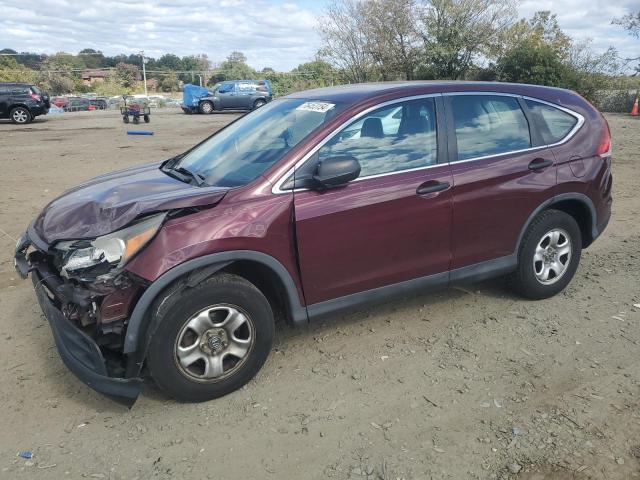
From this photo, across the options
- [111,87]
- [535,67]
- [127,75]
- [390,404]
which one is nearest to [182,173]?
[390,404]

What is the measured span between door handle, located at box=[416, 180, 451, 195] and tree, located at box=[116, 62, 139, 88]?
69005mm

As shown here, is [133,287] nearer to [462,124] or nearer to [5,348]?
[5,348]

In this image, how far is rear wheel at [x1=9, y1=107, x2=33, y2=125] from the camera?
2181 cm

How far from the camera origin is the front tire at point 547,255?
4238 millimetres

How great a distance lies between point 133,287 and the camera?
2.93 m

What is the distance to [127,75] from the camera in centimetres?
6975

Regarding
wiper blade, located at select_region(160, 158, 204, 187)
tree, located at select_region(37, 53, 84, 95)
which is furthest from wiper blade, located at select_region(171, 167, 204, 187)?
tree, located at select_region(37, 53, 84, 95)

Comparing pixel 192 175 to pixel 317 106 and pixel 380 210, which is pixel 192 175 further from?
pixel 380 210

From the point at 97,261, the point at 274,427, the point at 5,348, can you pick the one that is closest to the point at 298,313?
the point at 274,427

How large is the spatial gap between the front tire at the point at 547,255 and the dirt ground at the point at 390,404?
153 mm

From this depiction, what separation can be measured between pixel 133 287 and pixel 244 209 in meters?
0.76

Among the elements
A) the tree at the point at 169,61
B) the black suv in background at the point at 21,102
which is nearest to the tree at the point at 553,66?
the black suv in background at the point at 21,102

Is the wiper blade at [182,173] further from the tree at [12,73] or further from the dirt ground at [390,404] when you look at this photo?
the tree at [12,73]

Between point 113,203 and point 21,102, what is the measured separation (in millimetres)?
22007
